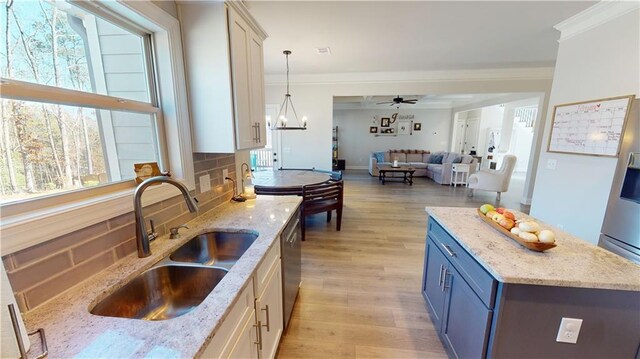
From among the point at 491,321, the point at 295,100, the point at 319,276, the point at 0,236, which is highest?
the point at 295,100

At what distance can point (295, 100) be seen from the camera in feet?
17.7

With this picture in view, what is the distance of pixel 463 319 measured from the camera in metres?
1.36

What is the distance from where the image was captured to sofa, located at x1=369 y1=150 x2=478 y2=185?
6941 millimetres

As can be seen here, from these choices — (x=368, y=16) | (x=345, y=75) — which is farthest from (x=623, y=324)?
(x=345, y=75)

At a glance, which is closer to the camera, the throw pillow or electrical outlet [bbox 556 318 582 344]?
electrical outlet [bbox 556 318 582 344]

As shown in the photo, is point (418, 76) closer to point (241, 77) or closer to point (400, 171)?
point (400, 171)

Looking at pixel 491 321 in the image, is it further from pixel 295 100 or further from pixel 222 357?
pixel 295 100

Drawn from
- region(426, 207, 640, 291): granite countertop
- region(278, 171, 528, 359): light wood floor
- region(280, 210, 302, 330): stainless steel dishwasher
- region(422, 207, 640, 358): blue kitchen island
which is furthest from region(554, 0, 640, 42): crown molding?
region(280, 210, 302, 330): stainless steel dishwasher

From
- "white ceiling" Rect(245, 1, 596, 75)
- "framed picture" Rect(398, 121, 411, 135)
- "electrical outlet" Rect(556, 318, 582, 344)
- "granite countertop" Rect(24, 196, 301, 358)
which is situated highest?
"white ceiling" Rect(245, 1, 596, 75)

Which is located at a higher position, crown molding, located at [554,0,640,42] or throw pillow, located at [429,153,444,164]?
crown molding, located at [554,0,640,42]

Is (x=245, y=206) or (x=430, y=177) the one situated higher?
(x=245, y=206)

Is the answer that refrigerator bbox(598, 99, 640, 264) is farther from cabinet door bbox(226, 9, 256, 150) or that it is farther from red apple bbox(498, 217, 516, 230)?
cabinet door bbox(226, 9, 256, 150)

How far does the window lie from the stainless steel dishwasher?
3.12 feet

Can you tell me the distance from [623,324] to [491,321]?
1.69 ft
